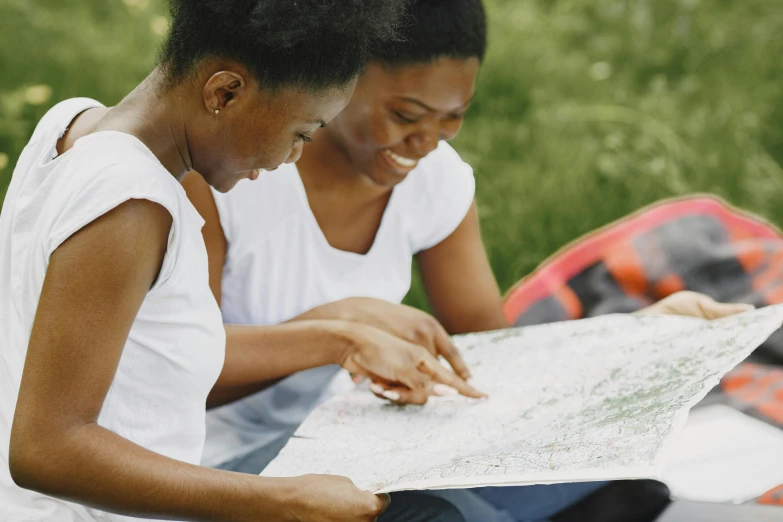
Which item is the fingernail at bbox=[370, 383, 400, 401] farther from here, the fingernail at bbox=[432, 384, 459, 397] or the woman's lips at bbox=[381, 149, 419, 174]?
the woman's lips at bbox=[381, 149, 419, 174]

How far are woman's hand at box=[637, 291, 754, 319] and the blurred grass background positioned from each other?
84 cm

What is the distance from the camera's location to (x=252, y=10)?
4.01 ft

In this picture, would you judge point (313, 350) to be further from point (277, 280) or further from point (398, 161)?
point (398, 161)

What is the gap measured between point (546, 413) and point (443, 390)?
21 cm

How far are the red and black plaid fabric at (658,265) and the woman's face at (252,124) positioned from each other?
1426 mm

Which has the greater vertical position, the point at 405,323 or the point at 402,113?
the point at 402,113

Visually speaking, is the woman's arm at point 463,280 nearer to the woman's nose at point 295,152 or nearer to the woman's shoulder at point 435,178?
the woman's shoulder at point 435,178

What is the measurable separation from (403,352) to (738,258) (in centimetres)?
133

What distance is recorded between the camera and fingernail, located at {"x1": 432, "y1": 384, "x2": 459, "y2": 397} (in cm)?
179

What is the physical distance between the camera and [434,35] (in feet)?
5.98

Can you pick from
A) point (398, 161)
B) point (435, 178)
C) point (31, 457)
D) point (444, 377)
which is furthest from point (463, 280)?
point (31, 457)

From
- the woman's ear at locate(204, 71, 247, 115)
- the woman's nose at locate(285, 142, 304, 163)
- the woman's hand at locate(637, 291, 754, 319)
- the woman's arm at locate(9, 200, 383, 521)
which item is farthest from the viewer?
the woman's hand at locate(637, 291, 754, 319)

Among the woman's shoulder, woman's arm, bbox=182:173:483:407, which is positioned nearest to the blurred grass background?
the woman's shoulder

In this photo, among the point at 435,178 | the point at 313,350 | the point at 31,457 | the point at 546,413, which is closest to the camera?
the point at 31,457
